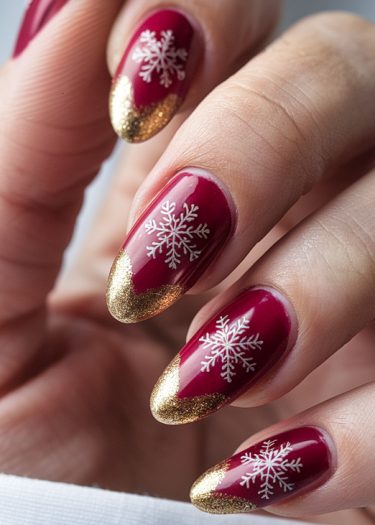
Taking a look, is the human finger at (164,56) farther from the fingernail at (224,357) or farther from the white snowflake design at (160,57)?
the fingernail at (224,357)

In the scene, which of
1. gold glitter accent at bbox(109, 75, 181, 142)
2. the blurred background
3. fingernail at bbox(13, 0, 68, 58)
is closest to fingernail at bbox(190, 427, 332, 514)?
gold glitter accent at bbox(109, 75, 181, 142)

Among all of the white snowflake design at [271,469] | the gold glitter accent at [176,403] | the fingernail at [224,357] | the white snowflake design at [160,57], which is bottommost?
the white snowflake design at [271,469]

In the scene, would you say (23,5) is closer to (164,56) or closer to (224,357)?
(164,56)

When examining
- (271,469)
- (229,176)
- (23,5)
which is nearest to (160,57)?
(229,176)

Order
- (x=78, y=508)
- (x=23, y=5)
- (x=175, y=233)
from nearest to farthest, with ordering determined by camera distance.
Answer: (x=175, y=233) < (x=78, y=508) < (x=23, y=5)

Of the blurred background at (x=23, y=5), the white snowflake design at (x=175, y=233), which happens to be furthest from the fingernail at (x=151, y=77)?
the blurred background at (x=23, y=5)

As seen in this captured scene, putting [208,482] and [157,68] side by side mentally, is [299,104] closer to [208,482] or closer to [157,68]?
[157,68]

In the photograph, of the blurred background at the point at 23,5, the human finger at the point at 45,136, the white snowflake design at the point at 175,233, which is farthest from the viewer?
the blurred background at the point at 23,5
